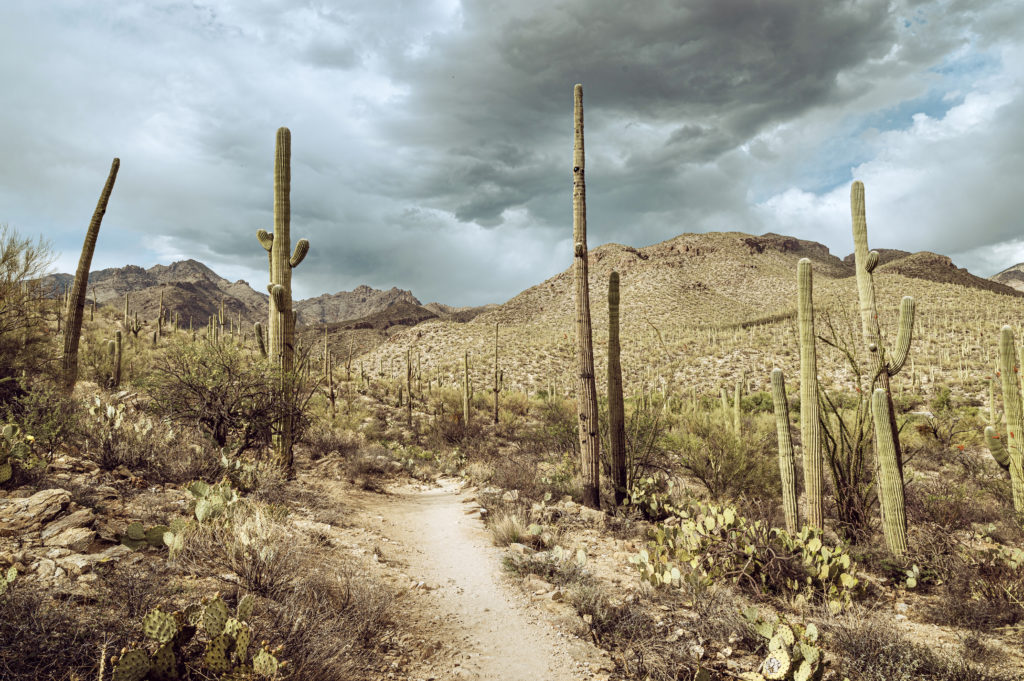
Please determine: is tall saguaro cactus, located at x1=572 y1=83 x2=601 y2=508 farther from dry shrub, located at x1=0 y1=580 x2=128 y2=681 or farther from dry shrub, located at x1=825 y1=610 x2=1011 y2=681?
dry shrub, located at x1=0 y1=580 x2=128 y2=681

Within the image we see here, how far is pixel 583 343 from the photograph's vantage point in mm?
8484

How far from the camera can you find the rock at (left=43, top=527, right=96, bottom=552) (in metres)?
3.78

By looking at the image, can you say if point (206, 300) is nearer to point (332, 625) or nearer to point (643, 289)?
point (643, 289)

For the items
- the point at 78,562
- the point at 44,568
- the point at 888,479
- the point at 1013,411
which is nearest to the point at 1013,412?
the point at 1013,411

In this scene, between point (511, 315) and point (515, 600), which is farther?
point (511, 315)

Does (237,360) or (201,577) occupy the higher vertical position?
(237,360)

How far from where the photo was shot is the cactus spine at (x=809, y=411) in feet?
20.6

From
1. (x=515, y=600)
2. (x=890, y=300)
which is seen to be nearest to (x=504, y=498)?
(x=515, y=600)

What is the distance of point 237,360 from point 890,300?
55.7m

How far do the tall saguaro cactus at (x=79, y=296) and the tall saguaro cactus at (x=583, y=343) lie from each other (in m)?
10.5

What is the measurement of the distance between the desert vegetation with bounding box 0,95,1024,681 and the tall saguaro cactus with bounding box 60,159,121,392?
7 centimetres

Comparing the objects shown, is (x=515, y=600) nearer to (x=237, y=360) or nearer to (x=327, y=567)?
(x=327, y=567)

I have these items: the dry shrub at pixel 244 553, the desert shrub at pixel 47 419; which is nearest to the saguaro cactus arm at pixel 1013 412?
the dry shrub at pixel 244 553

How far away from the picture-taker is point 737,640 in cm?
411
